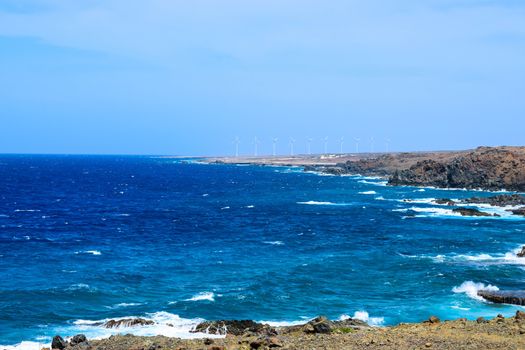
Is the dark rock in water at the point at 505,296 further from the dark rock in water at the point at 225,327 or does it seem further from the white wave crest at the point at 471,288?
the dark rock in water at the point at 225,327

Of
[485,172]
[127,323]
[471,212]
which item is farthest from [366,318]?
[485,172]

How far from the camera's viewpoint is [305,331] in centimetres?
2808

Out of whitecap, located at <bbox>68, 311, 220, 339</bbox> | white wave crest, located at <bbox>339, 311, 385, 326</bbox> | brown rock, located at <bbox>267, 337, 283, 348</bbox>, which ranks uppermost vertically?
brown rock, located at <bbox>267, 337, 283, 348</bbox>

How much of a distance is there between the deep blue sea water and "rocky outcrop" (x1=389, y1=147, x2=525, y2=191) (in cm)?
4404

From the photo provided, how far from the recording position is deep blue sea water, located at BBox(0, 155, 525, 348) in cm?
3819

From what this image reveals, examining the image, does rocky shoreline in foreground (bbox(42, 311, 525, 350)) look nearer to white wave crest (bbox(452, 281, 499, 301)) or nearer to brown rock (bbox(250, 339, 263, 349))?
brown rock (bbox(250, 339, 263, 349))

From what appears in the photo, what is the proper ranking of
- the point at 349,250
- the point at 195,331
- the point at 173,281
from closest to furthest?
1. the point at 195,331
2. the point at 173,281
3. the point at 349,250

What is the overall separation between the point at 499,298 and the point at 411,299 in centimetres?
578

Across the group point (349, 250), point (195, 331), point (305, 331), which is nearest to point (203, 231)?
point (349, 250)

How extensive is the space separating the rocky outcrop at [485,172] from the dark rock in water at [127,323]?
12207 centimetres

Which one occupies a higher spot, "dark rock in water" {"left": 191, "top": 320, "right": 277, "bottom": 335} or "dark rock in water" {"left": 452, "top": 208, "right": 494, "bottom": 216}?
"dark rock in water" {"left": 452, "top": 208, "right": 494, "bottom": 216}

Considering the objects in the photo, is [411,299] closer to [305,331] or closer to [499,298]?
[499,298]

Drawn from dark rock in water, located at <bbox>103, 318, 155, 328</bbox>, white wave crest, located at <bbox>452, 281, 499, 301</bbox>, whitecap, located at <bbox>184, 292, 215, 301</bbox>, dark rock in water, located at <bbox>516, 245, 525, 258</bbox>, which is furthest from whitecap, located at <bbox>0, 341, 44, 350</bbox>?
dark rock in water, located at <bbox>516, 245, 525, 258</bbox>

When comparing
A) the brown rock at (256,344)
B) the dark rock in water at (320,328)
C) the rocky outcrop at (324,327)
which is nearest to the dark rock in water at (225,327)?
the rocky outcrop at (324,327)
